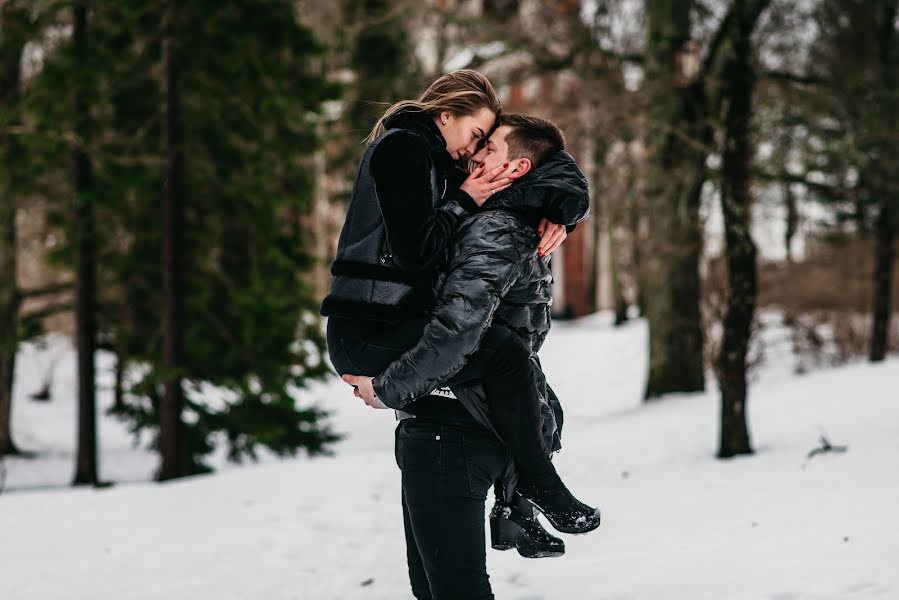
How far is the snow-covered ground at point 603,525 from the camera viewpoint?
A: 4445 mm

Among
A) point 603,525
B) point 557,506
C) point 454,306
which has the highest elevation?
point 454,306

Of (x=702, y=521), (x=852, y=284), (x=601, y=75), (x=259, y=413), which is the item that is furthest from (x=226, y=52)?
(x=852, y=284)

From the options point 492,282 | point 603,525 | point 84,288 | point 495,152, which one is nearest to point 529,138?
point 495,152

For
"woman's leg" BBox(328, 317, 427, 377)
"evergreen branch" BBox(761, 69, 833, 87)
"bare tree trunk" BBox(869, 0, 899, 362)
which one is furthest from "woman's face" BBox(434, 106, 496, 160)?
"bare tree trunk" BBox(869, 0, 899, 362)

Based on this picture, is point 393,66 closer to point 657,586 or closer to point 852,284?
point 852,284

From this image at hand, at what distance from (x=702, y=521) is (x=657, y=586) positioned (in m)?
1.40

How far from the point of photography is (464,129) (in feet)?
8.50

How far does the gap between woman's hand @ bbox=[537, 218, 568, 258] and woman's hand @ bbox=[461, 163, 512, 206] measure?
0.54 ft

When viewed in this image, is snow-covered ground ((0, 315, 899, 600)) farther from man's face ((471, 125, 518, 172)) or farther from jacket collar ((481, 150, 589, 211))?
man's face ((471, 125, 518, 172))

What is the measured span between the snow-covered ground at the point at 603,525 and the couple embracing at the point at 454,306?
2.07 metres

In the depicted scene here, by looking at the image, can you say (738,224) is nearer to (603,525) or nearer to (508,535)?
(603,525)

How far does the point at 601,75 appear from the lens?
14.1 metres

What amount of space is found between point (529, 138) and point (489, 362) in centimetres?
72

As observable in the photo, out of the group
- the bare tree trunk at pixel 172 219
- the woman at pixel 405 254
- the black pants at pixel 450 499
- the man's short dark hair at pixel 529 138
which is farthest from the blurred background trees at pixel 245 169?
the black pants at pixel 450 499
